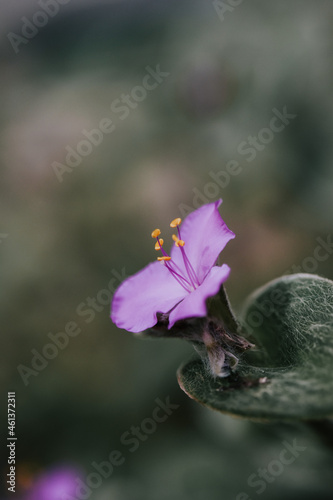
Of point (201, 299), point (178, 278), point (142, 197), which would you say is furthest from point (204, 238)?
point (142, 197)

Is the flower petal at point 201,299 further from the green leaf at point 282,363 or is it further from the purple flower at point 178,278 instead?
the green leaf at point 282,363

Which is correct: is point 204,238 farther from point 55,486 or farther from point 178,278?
point 55,486

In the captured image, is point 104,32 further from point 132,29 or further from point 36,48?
point 36,48

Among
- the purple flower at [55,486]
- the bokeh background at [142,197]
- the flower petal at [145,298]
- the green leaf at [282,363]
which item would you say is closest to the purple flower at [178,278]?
the flower petal at [145,298]

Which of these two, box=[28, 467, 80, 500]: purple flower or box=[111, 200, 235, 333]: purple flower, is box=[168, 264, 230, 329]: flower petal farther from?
box=[28, 467, 80, 500]: purple flower

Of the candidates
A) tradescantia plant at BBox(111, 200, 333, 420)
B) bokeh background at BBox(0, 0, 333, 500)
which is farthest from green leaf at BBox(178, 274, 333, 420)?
bokeh background at BBox(0, 0, 333, 500)

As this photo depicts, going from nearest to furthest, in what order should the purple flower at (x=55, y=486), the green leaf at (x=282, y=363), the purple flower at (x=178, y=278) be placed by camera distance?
the green leaf at (x=282, y=363), the purple flower at (x=178, y=278), the purple flower at (x=55, y=486)
